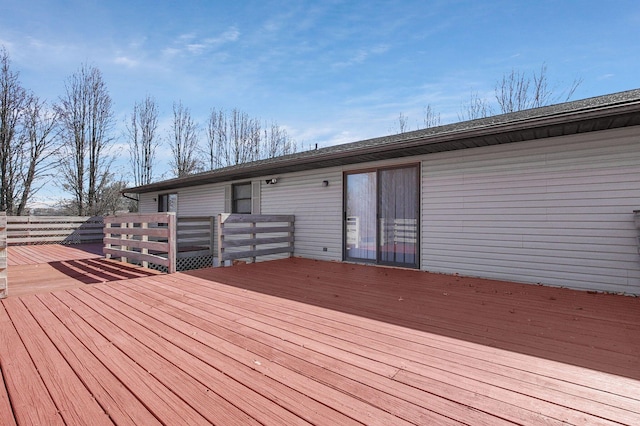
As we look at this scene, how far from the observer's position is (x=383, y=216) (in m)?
6.06

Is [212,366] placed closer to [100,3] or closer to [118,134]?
[100,3]

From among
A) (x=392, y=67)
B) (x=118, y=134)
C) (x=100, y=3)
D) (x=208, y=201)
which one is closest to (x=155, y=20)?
(x=100, y=3)

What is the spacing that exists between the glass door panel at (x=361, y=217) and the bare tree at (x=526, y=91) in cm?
1185

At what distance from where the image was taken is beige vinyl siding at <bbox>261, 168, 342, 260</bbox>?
6.83 metres

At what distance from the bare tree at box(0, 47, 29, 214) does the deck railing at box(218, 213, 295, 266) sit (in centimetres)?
1267

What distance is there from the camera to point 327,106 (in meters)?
14.3

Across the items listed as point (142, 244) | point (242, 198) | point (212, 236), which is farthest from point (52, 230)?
point (142, 244)

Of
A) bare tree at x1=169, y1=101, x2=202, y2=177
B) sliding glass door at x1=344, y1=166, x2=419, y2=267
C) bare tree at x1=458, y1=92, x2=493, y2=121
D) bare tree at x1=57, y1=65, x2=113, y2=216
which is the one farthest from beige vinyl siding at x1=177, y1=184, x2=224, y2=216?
bare tree at x1=458, y1=92, x2=493, y2=121

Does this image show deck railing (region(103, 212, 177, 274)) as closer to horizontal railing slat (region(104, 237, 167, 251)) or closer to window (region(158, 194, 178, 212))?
horizontal railing slat (region(104, 237, 167, 251))

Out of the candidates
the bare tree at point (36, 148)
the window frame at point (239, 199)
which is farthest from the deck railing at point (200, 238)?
the bare tree at point (36, 148)

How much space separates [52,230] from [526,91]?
20504 mm

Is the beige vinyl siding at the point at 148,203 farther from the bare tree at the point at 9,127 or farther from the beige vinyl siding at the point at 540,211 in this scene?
the beige vinyl siding at the point at 540,211

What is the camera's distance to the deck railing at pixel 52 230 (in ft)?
32.8

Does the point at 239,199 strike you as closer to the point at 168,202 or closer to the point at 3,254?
the point at 168,202
